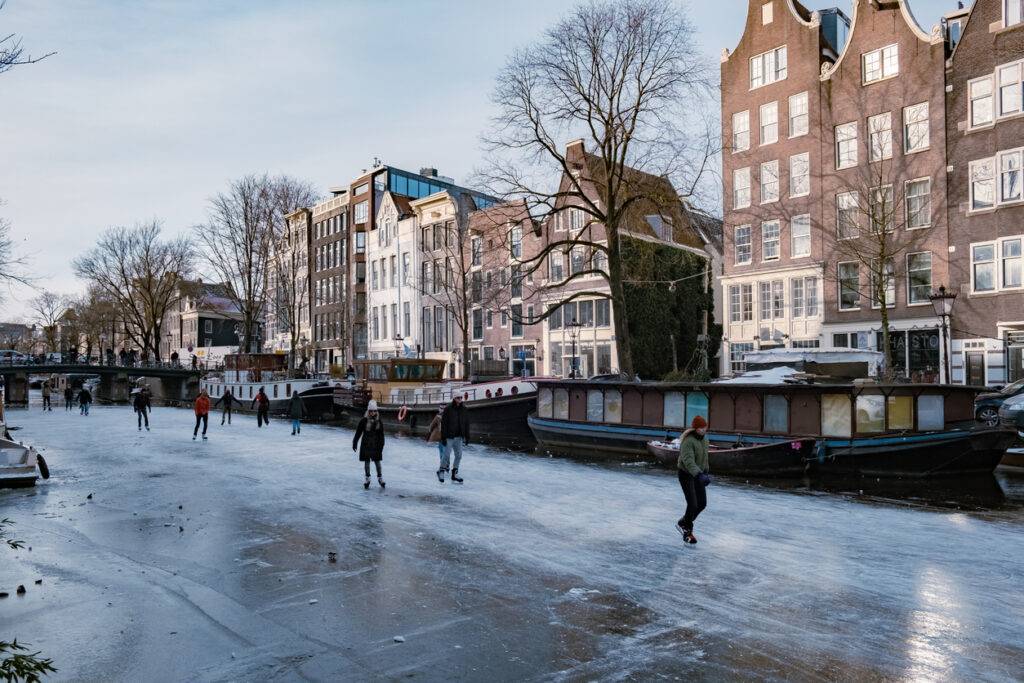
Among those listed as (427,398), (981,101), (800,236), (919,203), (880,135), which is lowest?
(427,398)

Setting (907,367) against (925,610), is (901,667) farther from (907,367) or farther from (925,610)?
(907,367)

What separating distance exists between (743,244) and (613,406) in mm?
16445

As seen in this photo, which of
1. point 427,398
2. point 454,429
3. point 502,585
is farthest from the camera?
point 427,398

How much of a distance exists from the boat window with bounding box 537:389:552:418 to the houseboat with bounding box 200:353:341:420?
2012 cm

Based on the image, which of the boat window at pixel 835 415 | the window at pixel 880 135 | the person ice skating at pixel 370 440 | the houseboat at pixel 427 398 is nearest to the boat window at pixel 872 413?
the boat window at pixel 835 415

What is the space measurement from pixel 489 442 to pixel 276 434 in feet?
28.5

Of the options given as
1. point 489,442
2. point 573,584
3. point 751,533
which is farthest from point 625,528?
point 489,442

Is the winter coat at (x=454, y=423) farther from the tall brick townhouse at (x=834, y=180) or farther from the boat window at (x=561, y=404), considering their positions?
the tall brick townhouse at (x=834, y=180)

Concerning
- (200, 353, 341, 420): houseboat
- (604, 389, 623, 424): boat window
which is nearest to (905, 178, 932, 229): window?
(604, 389, 623, 424): boat window

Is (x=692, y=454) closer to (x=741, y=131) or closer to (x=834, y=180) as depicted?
(x=834, y=180)

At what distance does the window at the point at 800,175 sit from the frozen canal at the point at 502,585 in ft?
76.7

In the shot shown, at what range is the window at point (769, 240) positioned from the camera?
3844 cm

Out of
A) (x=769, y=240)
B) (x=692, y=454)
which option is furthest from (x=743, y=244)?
(x=692, y=454)

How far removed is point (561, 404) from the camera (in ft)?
97.6
